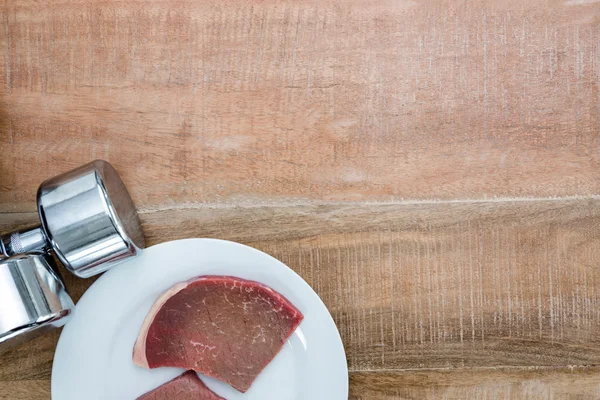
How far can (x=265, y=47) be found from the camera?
1055 millimetres

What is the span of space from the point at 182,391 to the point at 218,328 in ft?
0.43

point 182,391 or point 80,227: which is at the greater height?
point 80,227

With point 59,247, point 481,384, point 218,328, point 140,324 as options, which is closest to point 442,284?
point 481,384

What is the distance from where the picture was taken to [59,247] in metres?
0.94

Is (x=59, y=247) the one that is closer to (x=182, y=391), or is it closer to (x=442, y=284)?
(x=182, y=391)

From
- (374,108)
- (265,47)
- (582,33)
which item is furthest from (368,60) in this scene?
(582,33)

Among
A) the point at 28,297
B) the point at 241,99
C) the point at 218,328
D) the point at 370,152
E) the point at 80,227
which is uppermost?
the point at 241,99

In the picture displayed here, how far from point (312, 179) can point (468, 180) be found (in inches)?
11.9

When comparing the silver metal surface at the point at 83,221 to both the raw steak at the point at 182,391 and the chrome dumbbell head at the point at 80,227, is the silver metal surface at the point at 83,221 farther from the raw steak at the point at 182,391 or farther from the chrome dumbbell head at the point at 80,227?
the raw steak at the point at 182,391

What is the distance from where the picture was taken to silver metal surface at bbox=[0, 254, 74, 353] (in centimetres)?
89

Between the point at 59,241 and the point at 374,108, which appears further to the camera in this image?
the point at 374,108

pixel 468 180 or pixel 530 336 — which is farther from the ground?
pixel 468 180

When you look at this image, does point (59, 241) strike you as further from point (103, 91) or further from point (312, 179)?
point (312, 179)

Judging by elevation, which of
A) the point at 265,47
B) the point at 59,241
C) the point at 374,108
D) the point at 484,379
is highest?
the point at 265,47
